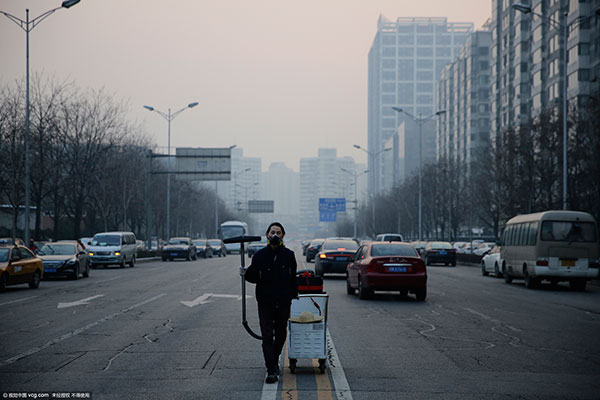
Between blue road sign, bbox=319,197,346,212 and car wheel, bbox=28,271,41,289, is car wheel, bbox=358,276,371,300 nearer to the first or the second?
car wheel, bbox=28,271,41,289

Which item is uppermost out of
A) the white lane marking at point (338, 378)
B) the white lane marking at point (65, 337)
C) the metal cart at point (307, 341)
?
the metal cart at point (307, 341)

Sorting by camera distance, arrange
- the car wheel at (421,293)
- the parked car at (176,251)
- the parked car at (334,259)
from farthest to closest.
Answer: the parked car at (176,251), the parked car at (334,259), the car wheel at (421,293)

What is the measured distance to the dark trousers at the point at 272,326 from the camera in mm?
8203

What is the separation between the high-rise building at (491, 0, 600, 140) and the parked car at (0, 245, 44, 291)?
42.8m

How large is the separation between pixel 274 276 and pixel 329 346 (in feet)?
10.1

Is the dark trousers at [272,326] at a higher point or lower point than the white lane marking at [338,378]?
higher

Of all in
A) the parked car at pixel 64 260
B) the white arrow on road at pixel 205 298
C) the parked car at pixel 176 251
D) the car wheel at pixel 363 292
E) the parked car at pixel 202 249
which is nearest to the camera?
the white arrow on road at pixel 205 298

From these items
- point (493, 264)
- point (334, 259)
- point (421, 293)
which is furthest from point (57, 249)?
point (493, 264)

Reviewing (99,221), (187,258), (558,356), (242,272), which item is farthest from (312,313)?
(99,221)

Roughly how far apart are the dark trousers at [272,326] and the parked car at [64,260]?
72.5ft

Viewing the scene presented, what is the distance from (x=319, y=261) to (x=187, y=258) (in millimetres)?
28034

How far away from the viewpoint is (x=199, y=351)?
10.5m

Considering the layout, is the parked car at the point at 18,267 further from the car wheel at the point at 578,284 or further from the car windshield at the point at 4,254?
the car wheel at the point at 578,284

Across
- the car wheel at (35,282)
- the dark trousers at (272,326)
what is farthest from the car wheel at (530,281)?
the dark trousers at (272,326)
